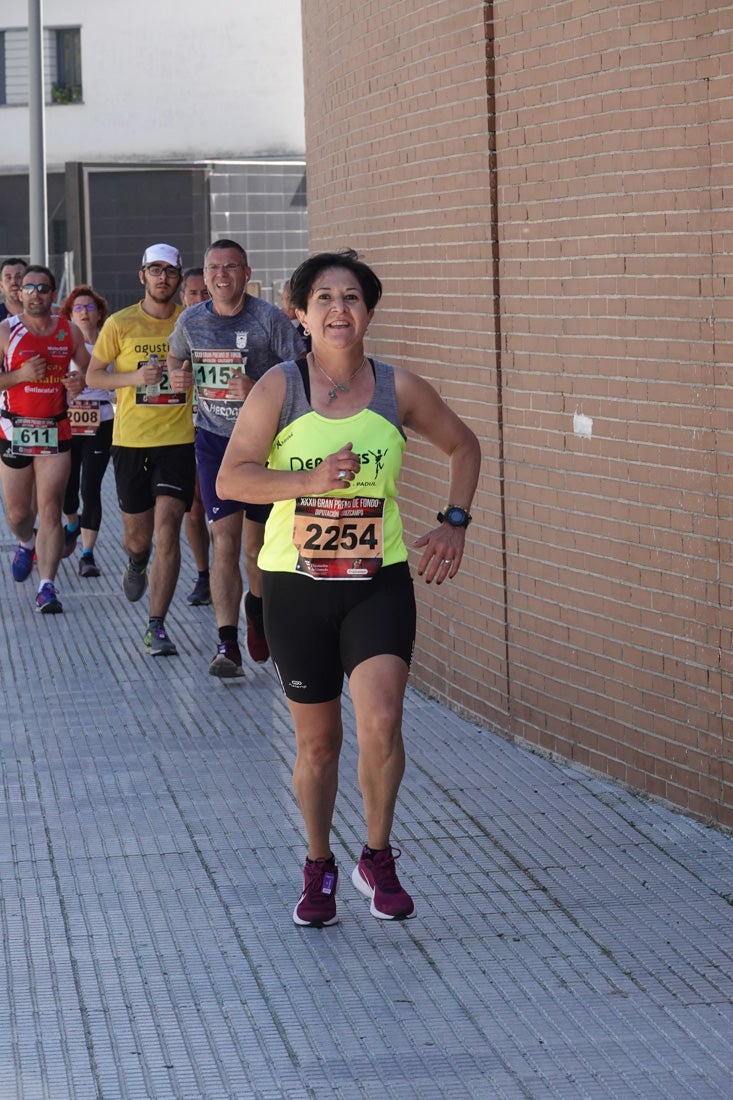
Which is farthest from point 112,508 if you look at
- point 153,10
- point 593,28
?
point 153,10

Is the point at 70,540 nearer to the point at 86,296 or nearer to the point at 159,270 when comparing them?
the point at 86,296

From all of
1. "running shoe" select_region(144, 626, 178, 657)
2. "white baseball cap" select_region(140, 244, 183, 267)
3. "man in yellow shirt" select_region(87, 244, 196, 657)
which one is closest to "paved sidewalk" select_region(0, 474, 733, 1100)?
"running shoe" select_region(144, 626, 178, 657)

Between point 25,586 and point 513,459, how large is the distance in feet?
18.3

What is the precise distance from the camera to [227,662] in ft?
29.5

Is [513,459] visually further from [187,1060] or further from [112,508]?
[112,508]

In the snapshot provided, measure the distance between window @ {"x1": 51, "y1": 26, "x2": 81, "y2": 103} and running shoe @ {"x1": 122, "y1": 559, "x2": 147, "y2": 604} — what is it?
31076mm

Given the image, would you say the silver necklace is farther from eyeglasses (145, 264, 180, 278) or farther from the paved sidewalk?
eyeglasses (145, 264, 180, 278)

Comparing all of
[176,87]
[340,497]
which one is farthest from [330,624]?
[176,87]

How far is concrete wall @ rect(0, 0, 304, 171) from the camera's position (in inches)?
1551

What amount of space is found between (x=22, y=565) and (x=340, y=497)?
7296 mm

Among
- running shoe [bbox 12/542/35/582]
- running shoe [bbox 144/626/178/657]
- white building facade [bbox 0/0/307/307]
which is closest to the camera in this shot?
running shoe [bbox 144/626/178/657]

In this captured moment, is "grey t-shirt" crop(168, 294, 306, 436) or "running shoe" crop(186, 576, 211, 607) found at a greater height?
"grey t-shirt" crop(168, 294, 306, 436)

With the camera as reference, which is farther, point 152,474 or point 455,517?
point 152,474

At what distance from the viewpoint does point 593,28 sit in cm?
663
